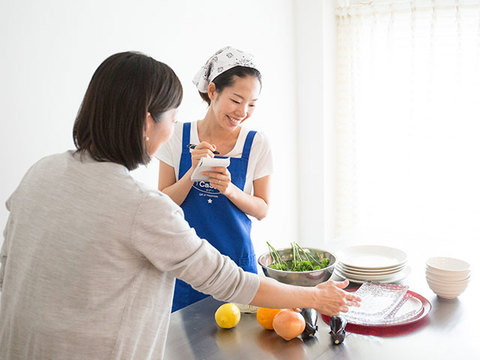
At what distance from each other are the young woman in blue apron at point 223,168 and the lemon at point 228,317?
444mm

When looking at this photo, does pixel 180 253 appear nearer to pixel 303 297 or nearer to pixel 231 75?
pixel 303 297

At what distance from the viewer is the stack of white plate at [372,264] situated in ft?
5.31

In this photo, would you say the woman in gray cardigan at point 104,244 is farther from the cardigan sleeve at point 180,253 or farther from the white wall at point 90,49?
the white wall at point 90,49

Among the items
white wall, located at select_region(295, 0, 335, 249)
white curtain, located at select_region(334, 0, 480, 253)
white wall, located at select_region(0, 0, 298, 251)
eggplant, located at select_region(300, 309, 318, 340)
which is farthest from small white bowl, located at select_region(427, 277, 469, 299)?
white wall, located at select_region(295, 0, 335, 249)

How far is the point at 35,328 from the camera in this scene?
98cm

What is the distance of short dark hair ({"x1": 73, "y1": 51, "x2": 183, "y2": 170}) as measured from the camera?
3.32 feet

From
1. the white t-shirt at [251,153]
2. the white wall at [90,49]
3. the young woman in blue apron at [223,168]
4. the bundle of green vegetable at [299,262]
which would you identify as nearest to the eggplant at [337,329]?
the bundle of green vegetable at [299,262]

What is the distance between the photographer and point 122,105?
101cm

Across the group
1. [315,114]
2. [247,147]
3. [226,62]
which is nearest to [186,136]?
[247,147]

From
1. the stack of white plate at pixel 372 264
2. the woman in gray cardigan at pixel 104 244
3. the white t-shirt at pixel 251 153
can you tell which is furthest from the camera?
the white t-shirt at pixel 251 153

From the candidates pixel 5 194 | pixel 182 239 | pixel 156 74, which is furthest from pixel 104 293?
pixel 5 194

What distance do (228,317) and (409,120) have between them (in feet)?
9.02

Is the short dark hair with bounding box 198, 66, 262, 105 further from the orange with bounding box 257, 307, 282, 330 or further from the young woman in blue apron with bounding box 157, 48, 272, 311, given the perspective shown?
the orange with bounding box 257, 307, 282, 330

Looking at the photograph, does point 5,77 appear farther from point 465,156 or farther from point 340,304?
point 465,156
